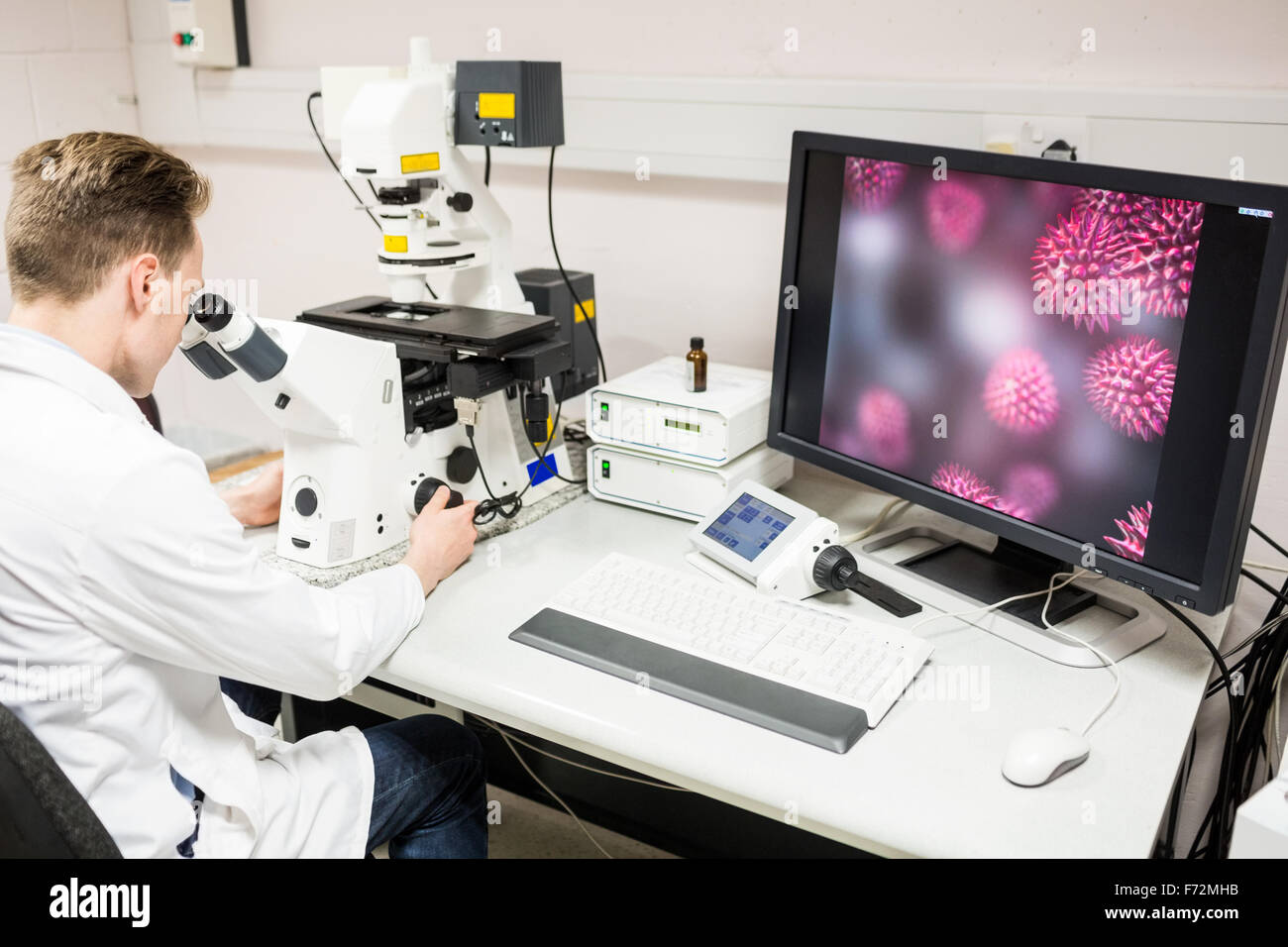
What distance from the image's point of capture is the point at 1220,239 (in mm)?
1086

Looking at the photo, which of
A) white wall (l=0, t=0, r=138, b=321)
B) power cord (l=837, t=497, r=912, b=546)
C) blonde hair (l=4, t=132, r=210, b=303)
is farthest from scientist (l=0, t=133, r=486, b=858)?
white wall (l=0, t=0, r=138, b=321)

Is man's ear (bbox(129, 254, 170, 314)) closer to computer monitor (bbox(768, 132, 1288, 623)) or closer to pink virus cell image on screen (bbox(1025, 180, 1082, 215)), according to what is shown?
computer monitor (bbox(768, 132, 1288, 623))

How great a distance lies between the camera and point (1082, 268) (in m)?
1.22

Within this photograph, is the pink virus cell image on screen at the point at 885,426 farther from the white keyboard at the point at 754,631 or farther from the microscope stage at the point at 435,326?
the microscope stage at the point at 435,326

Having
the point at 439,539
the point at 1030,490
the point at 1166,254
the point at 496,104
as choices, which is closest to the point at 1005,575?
the point at 1030,490

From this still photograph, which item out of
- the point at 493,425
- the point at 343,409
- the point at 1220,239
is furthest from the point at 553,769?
the point at 1220,239

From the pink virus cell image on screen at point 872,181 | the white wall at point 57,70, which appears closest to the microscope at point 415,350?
the pink virus cell image on screen at point 872,181

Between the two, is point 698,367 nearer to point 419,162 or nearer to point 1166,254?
point 419,162

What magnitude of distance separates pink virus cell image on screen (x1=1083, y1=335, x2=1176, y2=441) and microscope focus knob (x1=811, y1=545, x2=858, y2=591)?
1.15ft

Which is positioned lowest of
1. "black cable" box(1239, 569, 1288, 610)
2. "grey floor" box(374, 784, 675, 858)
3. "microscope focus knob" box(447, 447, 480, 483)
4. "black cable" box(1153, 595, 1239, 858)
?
"grey floor" box(374, 784, 675, 858)

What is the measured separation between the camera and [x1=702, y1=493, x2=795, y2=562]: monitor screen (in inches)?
57.7

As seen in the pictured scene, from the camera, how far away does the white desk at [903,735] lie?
3.31 ft

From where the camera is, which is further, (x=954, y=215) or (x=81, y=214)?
(x=954, y=215)

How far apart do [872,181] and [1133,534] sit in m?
0.56
